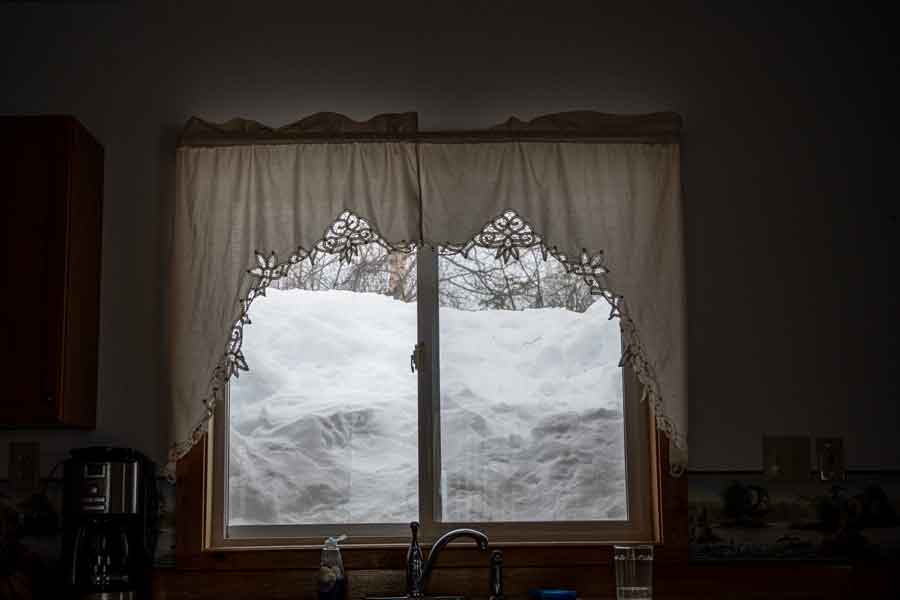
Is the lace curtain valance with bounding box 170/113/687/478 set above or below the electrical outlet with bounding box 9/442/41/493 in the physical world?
above

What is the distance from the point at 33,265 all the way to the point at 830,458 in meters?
2.27

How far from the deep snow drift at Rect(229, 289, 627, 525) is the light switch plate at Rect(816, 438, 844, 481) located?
56 cm

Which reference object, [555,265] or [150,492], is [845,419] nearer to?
[555,265]

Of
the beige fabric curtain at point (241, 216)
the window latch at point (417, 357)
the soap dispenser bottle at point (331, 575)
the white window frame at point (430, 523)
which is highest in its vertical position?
the beige fabric curtain at point (241, 216)

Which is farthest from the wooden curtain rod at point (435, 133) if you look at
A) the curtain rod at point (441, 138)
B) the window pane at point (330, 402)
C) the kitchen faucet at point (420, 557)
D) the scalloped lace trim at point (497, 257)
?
the kitchen faucet at point (420, 557)

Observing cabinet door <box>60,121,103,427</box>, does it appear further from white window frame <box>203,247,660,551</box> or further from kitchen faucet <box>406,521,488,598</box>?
kitchen faucet <box>406,521,488,598</box>

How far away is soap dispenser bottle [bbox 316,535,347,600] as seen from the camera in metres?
2.85

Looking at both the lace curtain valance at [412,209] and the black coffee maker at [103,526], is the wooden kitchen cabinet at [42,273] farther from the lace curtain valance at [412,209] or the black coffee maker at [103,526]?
the lace curtain valance at [412,209]

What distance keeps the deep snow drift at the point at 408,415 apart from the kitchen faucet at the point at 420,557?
21 cm

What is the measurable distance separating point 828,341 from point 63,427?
2213 millimetres

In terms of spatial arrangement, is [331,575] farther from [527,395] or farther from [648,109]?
[648,109]

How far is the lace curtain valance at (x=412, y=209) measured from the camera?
10.0ft

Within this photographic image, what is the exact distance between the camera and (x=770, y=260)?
10.5 ft

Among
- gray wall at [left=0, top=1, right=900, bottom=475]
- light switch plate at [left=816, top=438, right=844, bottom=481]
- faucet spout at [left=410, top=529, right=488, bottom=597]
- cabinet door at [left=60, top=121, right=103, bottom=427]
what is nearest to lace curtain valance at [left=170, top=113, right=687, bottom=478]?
gray wall at [left=0, top=1, right=900, bottom=475]
